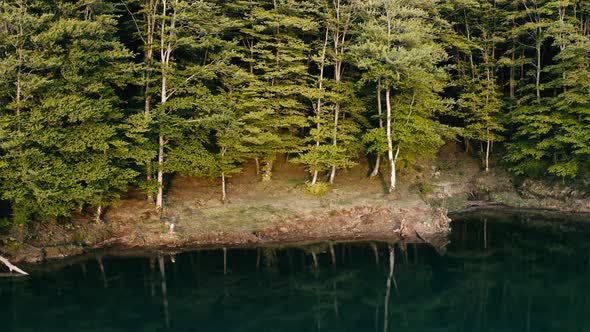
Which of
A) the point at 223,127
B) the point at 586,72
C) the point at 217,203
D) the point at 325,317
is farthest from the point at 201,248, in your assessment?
the point at 586,72

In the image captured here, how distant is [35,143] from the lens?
2072 centimetres

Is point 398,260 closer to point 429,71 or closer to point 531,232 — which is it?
point 531,232

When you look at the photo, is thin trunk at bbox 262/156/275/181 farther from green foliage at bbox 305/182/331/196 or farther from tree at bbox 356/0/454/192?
tree at bbox 356/0/454/192

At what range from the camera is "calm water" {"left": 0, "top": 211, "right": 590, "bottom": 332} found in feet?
51.8

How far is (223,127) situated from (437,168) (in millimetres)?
18956

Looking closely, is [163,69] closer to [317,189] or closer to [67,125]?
[67,125]

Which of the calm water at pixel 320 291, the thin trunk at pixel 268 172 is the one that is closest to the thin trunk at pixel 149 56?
the calm water at pixel 320 291

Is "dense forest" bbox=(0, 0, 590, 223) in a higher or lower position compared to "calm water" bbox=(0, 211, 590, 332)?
Answer: higher

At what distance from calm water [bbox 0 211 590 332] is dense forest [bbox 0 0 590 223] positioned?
16.9ft

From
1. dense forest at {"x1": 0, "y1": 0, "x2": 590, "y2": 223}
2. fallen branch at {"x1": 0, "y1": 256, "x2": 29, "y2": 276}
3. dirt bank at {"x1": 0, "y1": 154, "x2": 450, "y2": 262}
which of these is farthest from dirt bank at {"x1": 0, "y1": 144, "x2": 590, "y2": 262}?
fallen branch at {"x1": 0, "y1": 256, "x2": 29, "y2": 276}

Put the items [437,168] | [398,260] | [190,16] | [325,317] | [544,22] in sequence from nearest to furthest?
[325,317] → [398,260] → [190,16] → [544,22] → [437,168]

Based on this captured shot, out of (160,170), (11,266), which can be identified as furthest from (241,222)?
(11,266)

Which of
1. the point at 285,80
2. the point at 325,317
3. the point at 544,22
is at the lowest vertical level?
the point at 325,317

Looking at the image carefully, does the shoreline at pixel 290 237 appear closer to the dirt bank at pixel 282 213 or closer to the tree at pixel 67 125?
the dirt bank at pixel 282 213
